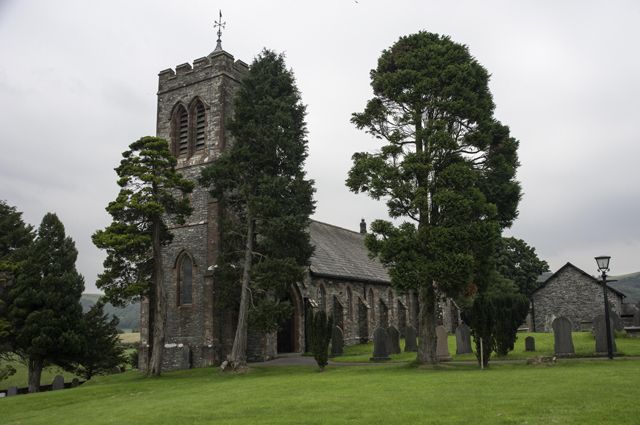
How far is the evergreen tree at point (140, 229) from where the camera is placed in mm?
22562

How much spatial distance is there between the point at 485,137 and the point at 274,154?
9.70 metres

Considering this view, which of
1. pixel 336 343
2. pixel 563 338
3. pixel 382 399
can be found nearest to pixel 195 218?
pixel 336 343


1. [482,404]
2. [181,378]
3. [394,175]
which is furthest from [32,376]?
[482,404]

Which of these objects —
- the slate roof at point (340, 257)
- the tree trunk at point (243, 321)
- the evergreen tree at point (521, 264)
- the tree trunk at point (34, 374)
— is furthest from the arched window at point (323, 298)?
the evergreen tree at point (521, 264)

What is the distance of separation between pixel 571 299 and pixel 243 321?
26548 millimetres

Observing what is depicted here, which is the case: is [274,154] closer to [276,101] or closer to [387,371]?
[276,101]

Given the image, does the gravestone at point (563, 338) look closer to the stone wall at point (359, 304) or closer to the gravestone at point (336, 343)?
the gravestone at point (336, 343)

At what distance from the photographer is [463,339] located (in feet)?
77.6

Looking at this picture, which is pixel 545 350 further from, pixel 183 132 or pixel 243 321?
pixel 183 132

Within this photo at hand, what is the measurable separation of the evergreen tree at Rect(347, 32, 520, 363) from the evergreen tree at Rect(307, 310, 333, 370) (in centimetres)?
353

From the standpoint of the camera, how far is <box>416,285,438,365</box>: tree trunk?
773 inches

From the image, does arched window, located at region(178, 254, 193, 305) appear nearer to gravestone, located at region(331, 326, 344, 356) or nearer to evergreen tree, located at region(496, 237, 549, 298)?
gravestone, located at region(331, 326, 344, 356)

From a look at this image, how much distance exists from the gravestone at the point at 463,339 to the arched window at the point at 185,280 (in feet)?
45.5

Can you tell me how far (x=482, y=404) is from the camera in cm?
1017
